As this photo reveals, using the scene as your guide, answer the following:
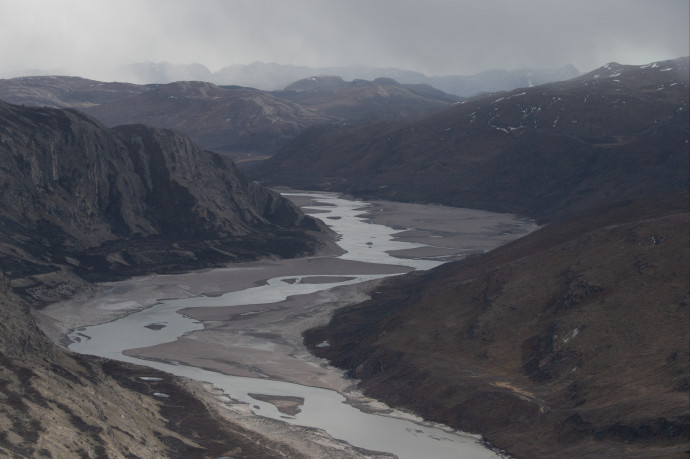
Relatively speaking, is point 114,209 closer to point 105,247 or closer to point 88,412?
point 105,247

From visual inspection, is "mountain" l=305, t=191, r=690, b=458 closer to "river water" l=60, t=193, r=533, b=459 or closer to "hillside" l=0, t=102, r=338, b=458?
"river water" l=60, t=193, r=533, b=459

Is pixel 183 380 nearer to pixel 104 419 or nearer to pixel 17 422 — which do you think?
pixel 104 419

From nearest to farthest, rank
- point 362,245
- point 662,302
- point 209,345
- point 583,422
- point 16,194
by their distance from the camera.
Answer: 1. point 583,422
2. point 662,302
3. point 209,345
4. point 16,194
5. point 362,245

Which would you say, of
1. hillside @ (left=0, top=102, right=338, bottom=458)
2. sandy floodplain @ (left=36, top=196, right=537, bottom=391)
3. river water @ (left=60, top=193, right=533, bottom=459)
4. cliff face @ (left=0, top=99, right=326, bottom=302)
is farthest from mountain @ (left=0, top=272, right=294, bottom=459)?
cliff face @ (left=0, top=99, right=326, bottom=302)

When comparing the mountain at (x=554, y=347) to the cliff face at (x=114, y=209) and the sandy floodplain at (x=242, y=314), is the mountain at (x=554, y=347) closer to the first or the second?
the sandy floodplain at (x=242, y=314)

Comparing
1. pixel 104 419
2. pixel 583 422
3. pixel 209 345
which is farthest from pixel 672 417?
pixel 209 345
